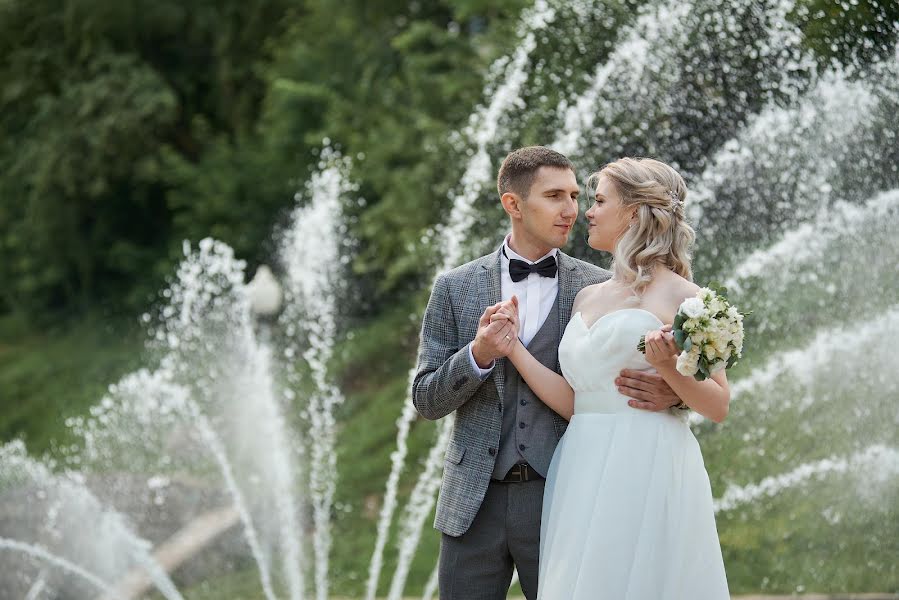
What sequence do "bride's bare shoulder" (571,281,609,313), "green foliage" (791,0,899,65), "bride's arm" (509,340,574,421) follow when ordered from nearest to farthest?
"bride's arm" (509,340,574,421), "bride's bare shoulder" (571,281,609,313), "green foliage" (791,0,899,65)

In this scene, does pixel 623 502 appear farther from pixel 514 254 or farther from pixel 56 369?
pixel 56 369

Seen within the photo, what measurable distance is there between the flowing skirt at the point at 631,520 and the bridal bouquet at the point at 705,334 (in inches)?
10.6

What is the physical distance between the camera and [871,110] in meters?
6.42

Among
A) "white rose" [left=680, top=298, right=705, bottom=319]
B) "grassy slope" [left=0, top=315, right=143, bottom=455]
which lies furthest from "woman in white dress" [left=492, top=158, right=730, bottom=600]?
"grassy slope" [left=0, top=315, right=143, bottom=455]

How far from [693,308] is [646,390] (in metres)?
0.32

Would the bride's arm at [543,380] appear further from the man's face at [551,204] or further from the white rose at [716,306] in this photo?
the white rose at [716,306]

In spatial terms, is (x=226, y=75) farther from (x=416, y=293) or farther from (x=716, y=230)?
(x=716, y=230)

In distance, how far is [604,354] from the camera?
3004 millimetres

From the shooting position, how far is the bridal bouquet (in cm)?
276

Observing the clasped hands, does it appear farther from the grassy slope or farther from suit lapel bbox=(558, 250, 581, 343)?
the grassy slope

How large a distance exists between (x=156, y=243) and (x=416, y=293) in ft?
22.1

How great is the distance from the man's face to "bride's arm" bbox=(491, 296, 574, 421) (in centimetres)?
24

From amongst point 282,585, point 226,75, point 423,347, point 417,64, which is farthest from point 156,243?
point 423,347

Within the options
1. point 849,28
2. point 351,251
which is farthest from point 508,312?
point 351,251
